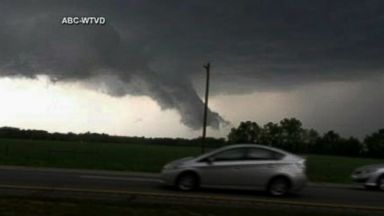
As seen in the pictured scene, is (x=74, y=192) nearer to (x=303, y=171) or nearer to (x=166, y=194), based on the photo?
(x=166, y=194)

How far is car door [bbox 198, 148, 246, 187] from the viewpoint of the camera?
62.2 ft

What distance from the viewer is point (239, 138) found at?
129 meters

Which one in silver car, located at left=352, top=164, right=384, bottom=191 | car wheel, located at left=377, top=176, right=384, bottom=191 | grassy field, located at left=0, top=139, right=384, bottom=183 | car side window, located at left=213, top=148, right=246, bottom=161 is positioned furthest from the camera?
grassy field, located at left=0, top=139, right=384, bottom=183

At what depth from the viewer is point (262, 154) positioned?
1931 centimetres

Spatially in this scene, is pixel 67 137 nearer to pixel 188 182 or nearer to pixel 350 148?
pixel 350 148

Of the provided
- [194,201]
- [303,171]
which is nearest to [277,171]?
[303,171]

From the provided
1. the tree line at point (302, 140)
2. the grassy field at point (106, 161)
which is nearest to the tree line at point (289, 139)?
the tree line at point (302, 140)

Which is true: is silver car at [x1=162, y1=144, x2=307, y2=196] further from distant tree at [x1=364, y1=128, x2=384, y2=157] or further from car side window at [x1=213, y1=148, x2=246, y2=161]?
distant tree at [x1=364, y1=128, x2=384, y2=157]

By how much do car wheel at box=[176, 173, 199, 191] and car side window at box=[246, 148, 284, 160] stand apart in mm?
1635

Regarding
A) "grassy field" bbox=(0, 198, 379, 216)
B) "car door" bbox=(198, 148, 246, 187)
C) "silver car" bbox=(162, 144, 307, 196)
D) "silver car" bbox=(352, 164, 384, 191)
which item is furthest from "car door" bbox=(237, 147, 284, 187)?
"silver car" bbox=(352, 164, 384, 191)

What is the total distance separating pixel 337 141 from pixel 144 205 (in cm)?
12847

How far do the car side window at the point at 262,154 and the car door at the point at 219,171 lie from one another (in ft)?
1.00

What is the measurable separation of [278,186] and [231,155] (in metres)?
1.57

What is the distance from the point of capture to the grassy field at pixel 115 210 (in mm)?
11789
